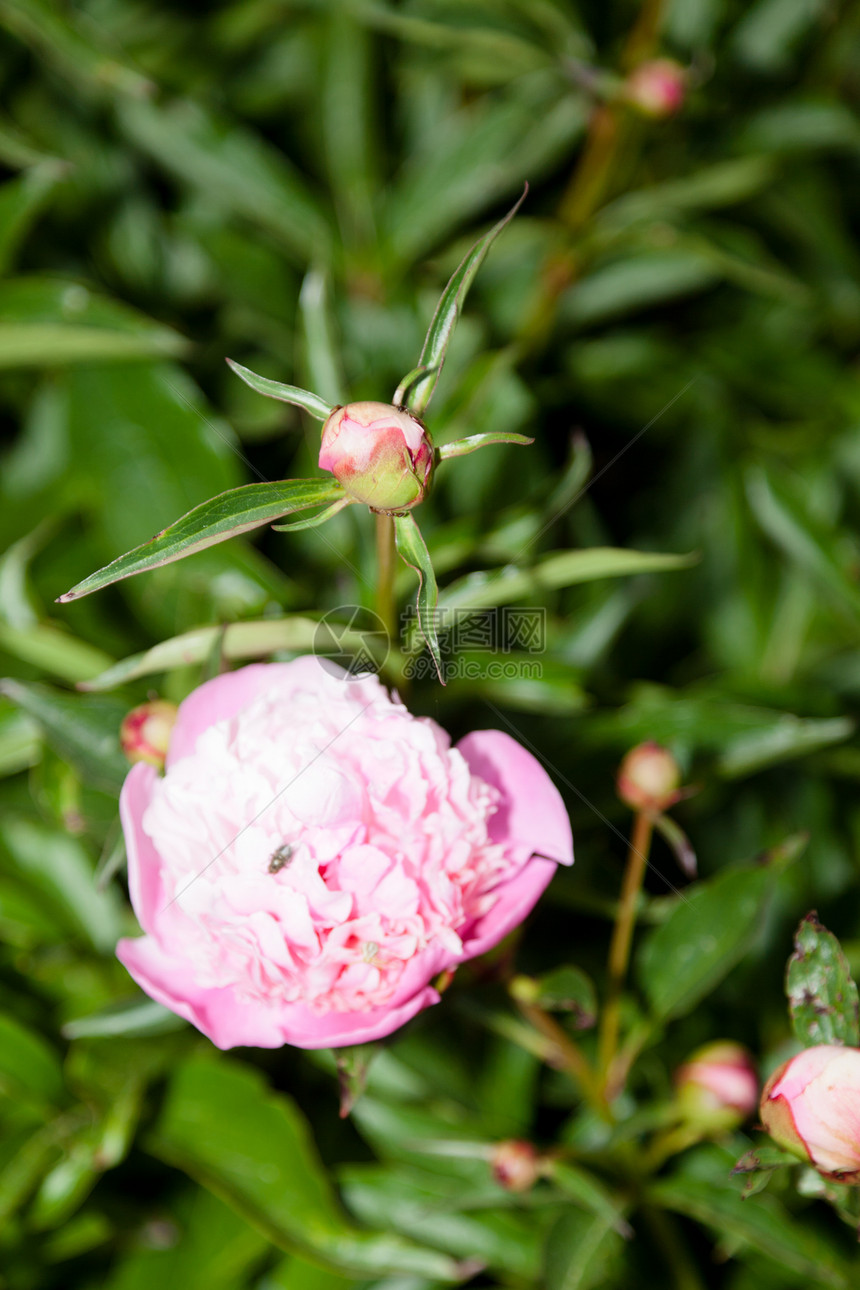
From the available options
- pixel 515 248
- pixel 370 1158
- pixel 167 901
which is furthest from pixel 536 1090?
pixel 515 248

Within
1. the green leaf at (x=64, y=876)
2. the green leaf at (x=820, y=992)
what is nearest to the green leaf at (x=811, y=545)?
the green leaf at (x=820, y=992)

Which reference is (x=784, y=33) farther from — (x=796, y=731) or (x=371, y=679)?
(x=371, y=679)

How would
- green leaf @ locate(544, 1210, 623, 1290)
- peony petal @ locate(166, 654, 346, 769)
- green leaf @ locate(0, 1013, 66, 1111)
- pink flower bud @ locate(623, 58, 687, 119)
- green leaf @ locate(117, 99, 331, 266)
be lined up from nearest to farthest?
1. peony petal @ locate(166, 654, 346, 769)
2. green leaf @ locate(544, 1210, 623, 1290)
3. green leaf @ locate(0, 1013, 66, 1111)
4. pink flower bud @ locate(623, 58, 687, 119)
5. green leaf @ locate(117, 99, 331, 266)

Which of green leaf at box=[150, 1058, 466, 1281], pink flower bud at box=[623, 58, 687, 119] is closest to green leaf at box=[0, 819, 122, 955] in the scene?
green leaf at box=[150, 1058, 466, 1281]

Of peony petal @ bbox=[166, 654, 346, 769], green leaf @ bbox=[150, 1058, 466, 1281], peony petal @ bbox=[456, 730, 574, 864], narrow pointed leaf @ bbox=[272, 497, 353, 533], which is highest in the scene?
narrow pointed leaf @ bbox=[272, 497, 353, 533]

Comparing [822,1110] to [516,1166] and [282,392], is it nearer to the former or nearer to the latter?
[516,1166]

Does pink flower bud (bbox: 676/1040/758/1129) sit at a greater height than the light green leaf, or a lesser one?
lesser

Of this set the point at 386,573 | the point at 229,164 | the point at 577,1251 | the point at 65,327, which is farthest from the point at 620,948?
the point at 229,164

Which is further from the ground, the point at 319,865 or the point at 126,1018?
the point at 319,865

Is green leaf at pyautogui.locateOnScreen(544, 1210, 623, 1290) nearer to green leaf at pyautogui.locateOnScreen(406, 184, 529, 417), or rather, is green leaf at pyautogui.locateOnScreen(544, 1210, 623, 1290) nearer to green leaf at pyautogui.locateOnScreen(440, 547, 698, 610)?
green leaf at pyautogui.locateOnScreen(440, 547, 698, 610)
